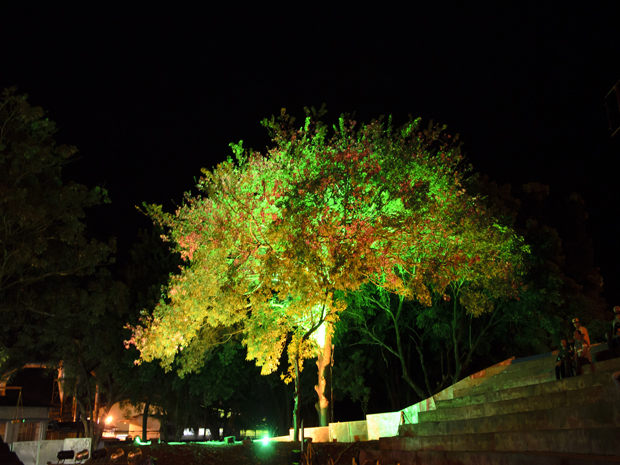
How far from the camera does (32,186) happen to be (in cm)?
2108

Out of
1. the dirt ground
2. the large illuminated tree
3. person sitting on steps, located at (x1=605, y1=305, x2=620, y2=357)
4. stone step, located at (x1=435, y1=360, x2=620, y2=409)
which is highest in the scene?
the large illuminated tree

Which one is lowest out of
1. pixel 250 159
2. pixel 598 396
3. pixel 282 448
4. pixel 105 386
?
pixel 282 448

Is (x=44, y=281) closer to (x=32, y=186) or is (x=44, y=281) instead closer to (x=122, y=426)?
(x=32, y=186)

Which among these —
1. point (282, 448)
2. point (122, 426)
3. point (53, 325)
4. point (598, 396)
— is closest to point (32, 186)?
point (53, 325)

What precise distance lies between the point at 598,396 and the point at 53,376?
141 ft

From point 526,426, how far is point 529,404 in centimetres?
72

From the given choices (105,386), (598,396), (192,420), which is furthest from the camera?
(192,420)

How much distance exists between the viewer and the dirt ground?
13.8 metres

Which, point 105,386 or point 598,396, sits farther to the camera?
point 105,386

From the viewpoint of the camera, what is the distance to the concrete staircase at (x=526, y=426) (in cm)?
738

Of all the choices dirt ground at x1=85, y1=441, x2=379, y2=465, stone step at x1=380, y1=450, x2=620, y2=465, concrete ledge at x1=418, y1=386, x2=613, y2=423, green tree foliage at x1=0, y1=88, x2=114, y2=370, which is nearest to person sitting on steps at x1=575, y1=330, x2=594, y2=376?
concrete ledge at x1=418, y1=386, x2=613, y2=423

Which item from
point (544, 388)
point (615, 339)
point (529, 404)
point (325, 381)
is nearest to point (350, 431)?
point (325, 381)

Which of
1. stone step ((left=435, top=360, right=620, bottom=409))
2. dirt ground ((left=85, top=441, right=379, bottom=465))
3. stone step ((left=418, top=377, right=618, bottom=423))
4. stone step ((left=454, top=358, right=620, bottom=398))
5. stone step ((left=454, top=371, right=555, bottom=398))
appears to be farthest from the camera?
dirt ground ((left=85, top=441, right=379, bottom=465))

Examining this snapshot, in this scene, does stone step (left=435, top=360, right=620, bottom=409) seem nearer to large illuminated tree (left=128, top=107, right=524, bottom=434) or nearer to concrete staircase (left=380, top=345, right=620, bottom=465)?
concrete staircase (left=380, top=345, right=620, bottom=465)
